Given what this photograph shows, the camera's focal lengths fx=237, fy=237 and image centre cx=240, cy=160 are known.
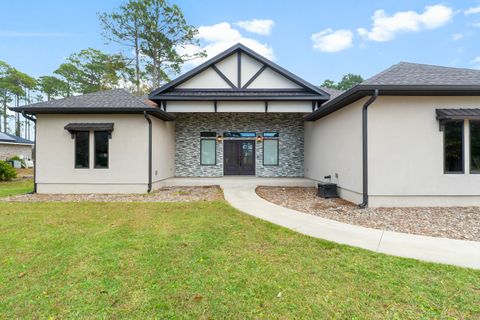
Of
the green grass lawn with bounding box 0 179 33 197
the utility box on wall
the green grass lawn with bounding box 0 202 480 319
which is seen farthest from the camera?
the green grass lawn with bounding box 0 179 33 197

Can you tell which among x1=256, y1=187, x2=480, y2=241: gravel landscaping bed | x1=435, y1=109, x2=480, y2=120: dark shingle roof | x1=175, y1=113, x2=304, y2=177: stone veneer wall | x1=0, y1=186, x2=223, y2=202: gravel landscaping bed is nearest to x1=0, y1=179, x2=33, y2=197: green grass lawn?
x1=0, y1=186, x2=223, y2=202: gravel landscaping bed

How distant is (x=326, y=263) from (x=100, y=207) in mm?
6540

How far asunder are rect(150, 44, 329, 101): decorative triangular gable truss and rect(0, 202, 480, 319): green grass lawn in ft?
27.6

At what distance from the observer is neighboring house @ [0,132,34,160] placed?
21484 millimetres

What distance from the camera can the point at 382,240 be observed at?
433 cm

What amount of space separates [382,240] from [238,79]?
383 inches

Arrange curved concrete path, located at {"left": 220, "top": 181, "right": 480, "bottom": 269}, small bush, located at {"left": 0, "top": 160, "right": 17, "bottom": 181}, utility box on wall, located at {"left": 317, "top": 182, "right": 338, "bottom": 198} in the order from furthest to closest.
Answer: small bush, located at {"left": 0, "top": 160, "right": 17, "bottom": 181} → utility box on wall, located at {"left": 317, "top": 182, "right": 338, "bottom": 198} → curved concrete path, located at {"left": 220, "top": 181, "right": 480, "bottom": 269}

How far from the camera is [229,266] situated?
336 centimetres

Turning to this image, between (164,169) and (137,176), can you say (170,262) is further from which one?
(164,169)

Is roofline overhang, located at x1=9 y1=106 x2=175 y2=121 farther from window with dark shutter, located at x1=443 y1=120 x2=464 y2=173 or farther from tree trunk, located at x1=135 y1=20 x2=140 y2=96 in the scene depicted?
tree trunk, located at x1=135 y1=20 x2=140 y2=96

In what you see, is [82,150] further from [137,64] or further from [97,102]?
[137,64]

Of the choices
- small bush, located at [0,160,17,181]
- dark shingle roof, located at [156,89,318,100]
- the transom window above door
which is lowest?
small bush, located at [0,160,17,181]

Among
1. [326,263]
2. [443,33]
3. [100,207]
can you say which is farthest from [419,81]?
[443,33]

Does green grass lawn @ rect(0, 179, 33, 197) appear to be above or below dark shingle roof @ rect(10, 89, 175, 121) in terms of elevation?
below
